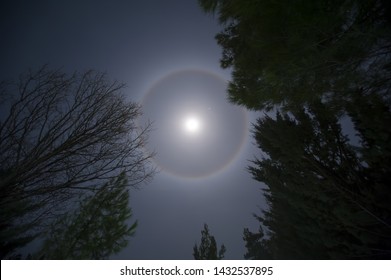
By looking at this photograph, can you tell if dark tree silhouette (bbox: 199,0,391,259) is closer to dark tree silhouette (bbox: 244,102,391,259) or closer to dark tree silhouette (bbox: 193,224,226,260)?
dark tree silhouette (bbox: 244,102,391,259)

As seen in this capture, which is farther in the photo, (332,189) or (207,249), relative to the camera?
(207,249)

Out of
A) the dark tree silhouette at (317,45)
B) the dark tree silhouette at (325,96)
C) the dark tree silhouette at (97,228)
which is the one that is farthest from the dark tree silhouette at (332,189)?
the dark tree silhouette at (97,228)

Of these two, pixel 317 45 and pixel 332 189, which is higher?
pixel 317 45

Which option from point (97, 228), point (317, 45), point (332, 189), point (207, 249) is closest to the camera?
point (317, 45)

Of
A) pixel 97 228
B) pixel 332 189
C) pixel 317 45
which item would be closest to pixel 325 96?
pixel 317 45

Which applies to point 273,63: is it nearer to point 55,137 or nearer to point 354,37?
point 354,37

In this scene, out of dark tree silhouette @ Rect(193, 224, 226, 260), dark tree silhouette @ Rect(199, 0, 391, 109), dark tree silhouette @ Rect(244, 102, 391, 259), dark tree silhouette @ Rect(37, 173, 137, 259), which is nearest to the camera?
dark tree silhouette @ Rect(199, 0, 391, 109)

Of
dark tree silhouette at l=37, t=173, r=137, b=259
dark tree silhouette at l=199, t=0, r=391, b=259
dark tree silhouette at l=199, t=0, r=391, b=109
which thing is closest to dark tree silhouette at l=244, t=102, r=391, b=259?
dark tree silhouette at l=199, t=0, r=391, b=259

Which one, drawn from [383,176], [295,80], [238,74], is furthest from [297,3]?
[383,176]

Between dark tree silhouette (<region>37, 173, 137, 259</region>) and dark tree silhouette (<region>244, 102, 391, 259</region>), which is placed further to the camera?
dark tree silhouette (<region>37, 173, 137, 259</region>)

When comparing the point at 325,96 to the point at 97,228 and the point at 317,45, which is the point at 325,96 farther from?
the point at 97,228

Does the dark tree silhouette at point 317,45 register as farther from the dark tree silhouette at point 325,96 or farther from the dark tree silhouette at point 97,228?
the dark tree silhouette at point 97,228
